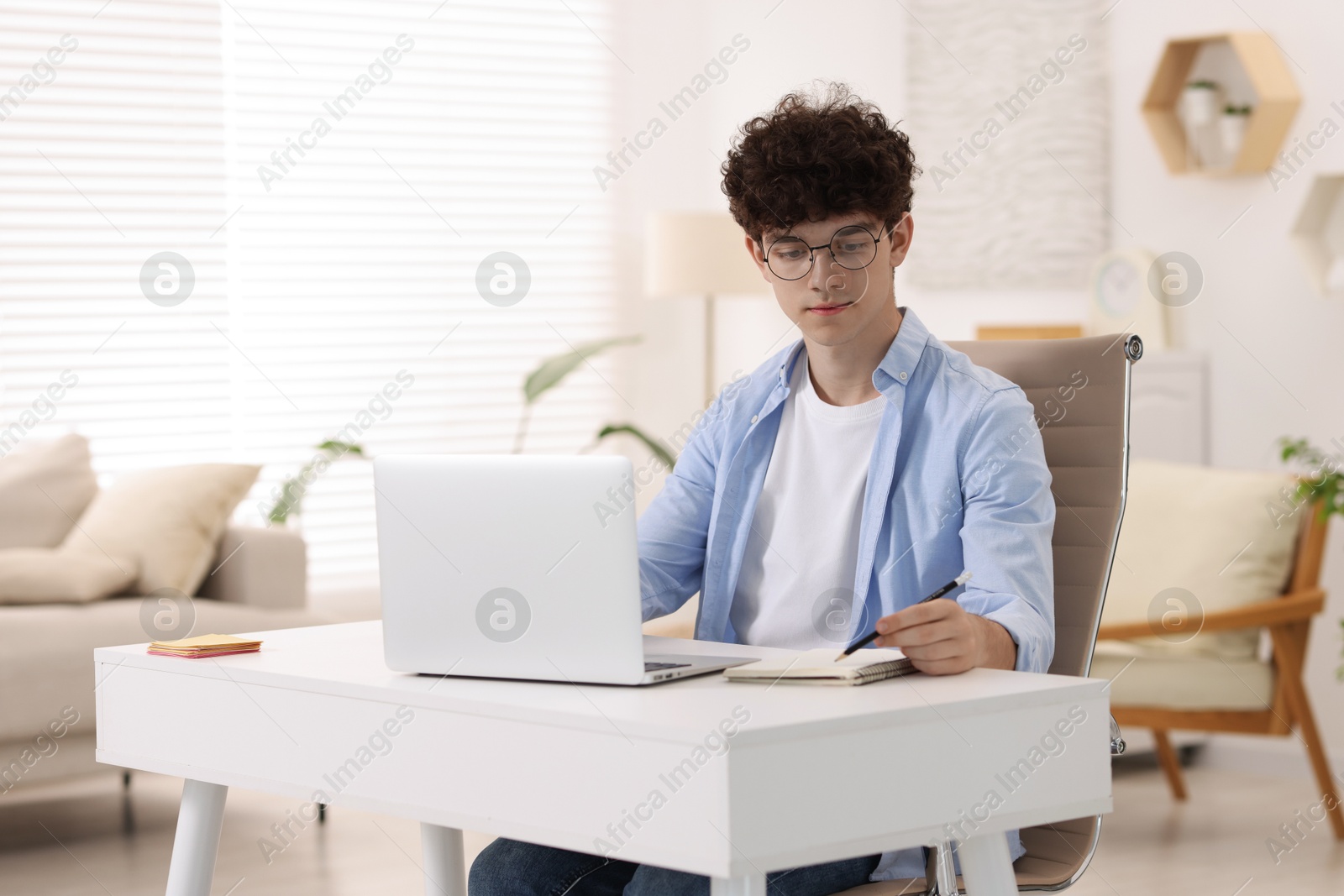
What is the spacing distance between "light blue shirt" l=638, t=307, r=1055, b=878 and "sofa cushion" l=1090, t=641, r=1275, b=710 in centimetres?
188

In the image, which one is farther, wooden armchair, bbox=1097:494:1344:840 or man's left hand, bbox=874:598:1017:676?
wooden armchair, bbox=1097:494:1344:840

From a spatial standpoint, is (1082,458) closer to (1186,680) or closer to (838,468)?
(838,468)

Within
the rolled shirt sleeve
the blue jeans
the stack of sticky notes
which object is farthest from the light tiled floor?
the rolled shirt sleeve

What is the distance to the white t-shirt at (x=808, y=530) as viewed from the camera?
5.94 ft

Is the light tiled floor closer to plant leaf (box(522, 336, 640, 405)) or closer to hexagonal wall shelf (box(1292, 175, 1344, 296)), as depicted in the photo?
hexagonal wall shelf (box(1292, 175, 1344, 296))

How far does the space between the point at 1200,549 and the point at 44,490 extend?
2921mm

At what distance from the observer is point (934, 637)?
54.1 inches

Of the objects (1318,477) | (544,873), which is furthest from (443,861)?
(1318,477)

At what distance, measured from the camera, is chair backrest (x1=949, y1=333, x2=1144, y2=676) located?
1.84 metres

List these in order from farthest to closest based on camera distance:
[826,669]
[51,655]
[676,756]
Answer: [51,655] < [826,669] < [676,756]

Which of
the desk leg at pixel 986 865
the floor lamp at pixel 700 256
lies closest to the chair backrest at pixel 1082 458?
the desk leg at pixel 986 865

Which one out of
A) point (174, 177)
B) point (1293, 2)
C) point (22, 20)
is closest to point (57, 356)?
point (174, 177)

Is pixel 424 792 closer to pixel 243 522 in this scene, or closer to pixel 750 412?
pixel 750 412

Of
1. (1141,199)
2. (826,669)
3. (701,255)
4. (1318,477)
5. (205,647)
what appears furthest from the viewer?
(701,255)
